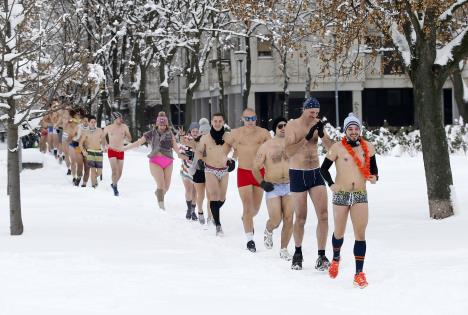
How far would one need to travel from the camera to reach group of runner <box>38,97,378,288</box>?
8844 mm

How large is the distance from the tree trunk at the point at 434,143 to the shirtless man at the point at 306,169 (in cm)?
422

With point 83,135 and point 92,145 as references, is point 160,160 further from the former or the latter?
point 83,135

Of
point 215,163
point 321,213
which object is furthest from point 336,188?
point 215,163

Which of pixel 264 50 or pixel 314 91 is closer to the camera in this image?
pixel 264 50

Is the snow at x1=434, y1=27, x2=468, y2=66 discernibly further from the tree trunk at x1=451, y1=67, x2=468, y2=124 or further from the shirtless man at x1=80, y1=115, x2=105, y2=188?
the tree trunk at x1=451, y1=67, x2=468, y2=124

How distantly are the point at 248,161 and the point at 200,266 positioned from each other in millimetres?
2350

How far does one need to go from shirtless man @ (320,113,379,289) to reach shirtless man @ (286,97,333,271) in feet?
2.86

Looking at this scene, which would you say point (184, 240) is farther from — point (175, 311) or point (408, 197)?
point (408, 197)

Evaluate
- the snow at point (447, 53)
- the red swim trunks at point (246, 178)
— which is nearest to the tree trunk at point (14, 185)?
the red swim trunks at point (246, 178)

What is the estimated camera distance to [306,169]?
10.0 metres

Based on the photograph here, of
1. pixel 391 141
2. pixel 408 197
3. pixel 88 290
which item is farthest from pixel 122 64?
pixel 88 290

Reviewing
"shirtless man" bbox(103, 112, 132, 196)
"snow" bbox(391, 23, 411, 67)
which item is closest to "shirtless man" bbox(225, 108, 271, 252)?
"snow" bbox(391, 23, 411, 67)

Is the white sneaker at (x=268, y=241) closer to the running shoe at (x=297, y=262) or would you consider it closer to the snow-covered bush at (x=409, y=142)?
the running shoe at (x=297, y=262)

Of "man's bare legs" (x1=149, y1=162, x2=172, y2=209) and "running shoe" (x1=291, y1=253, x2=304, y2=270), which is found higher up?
"man's bare legs" (x1=149, y1=162, x2=172, y2=209)
